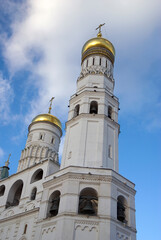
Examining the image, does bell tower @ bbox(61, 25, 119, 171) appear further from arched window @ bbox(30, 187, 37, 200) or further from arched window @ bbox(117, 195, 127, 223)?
arched window @ bbox(30, 187, 37, 200)

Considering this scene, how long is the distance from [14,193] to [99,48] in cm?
1490

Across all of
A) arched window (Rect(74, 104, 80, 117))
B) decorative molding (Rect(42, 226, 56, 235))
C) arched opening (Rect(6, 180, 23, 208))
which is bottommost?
decorative molding (Rect(42, 226, 56, 235))

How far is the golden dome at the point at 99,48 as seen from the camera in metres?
24.9

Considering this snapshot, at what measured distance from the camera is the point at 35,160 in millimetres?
26938

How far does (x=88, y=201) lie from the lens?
15859 mm

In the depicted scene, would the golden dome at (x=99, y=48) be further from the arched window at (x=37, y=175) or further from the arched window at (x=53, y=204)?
the arched window at (x=53, y=204)

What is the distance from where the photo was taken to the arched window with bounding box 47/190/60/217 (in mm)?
16547

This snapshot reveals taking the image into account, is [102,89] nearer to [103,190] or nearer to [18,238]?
[103,190]

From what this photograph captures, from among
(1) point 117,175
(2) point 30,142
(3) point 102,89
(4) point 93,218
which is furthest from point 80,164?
(2) point 30,142

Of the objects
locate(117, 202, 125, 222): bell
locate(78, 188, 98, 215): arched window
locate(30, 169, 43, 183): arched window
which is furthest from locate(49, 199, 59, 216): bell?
locate(30, 169, 43, 183): arched window

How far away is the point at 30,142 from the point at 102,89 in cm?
1085

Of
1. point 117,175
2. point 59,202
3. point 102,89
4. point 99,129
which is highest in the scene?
point 102,89

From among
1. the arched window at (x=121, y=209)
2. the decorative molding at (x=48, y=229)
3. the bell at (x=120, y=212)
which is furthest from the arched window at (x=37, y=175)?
the bell at (x=120, y=212)

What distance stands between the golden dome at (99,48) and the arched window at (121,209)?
43.5 ft
